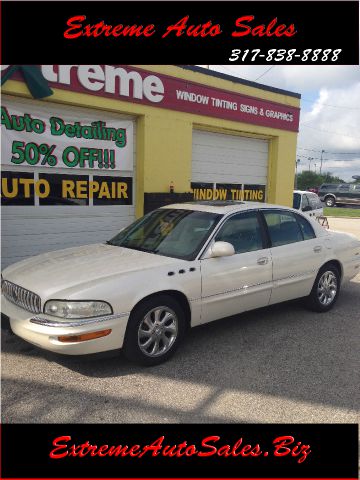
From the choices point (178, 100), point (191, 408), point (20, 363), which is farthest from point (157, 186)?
point (191, 408)

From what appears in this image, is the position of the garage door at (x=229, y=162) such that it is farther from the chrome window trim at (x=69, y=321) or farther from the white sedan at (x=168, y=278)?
the chrome window trim at (x=69, y=321)

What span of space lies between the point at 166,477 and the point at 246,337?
232 cm

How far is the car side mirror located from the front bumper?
1163mm

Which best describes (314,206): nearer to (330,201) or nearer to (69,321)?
(69,321)

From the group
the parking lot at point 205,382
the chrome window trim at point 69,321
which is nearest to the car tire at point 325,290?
the parking lot at point 205,382

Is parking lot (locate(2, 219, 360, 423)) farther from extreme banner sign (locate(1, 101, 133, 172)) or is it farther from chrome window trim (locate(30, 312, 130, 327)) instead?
extreme banner sign (locate(1, 101, 133, 172))

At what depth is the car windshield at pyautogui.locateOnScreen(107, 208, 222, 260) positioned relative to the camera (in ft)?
14.8

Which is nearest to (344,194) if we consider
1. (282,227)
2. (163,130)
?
(163,130)

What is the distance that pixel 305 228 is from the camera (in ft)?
18.8

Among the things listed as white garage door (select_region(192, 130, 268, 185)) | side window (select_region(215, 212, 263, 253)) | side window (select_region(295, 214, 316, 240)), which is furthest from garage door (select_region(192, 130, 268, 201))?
side window (select_region(215, 212, 263, 253))

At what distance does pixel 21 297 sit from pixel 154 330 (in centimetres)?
126

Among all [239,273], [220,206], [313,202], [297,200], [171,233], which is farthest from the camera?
[313,202]

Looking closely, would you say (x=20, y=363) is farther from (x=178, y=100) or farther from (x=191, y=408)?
(x=178, y=100)

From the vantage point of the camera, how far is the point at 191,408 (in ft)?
10.8
